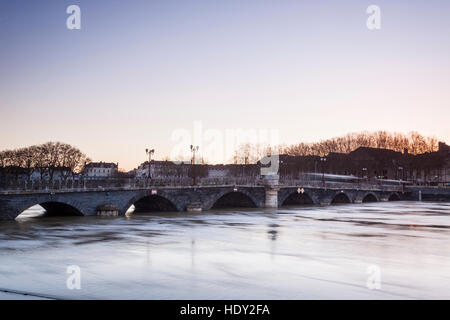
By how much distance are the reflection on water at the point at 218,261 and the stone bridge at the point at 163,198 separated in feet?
6.02

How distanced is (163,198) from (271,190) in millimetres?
16260

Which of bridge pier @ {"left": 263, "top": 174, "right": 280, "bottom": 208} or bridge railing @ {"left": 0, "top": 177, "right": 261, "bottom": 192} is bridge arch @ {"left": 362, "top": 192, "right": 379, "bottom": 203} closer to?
bridge pier @ {"left": 263, "top": 174, "right": 280, "bottom": 208}

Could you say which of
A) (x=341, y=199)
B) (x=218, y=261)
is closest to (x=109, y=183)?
(x=218, y=261)

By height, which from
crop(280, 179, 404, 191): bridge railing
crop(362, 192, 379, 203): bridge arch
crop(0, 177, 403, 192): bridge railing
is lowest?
crop(362, 192, 379, 203): bridge arch

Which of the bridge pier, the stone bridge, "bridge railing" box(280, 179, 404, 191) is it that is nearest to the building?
"bridge railing" box(280, 179, 404, 191)

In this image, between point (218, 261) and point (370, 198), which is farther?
point (370, 198)

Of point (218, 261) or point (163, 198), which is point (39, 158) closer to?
point (163, 198)

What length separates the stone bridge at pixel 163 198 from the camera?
Answer: 2914 centimetres

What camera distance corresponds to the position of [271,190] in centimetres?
5444

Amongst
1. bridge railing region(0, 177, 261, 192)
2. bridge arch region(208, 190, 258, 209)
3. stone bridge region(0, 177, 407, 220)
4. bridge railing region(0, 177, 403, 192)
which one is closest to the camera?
bridge railing region(0, 177, 261, 192)

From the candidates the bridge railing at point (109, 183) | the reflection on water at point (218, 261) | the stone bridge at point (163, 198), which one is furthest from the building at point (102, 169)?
the reflection on water at point (218, 261)

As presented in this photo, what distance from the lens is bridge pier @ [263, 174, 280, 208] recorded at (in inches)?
2135

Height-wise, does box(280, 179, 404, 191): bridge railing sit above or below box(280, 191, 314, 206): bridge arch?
above
